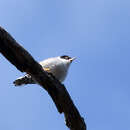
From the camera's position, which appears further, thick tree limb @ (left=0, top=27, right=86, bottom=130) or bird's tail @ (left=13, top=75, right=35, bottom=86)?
bird's tail @ (left=13, top=75, right=35, bottom=86)

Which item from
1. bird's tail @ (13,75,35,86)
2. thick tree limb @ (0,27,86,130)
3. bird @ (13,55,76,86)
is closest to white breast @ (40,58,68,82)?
bird @ (13,55,76,86)

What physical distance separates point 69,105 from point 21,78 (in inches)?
87.8

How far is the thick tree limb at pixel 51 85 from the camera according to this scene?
4121 mm

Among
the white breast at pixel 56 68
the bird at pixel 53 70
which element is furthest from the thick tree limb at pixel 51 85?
the white breast at pixel 56 68

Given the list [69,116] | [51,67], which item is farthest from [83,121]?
[51,67]

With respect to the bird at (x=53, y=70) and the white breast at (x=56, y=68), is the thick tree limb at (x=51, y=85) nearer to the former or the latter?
the bird at (x=53, y=70)

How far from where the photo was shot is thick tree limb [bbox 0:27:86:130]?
13.5ft

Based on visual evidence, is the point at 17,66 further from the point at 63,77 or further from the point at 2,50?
the point at 63,77

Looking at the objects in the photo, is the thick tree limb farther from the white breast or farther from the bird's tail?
the white breast

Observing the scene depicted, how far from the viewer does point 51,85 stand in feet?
14.6

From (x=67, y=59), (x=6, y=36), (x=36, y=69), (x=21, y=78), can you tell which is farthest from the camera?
(x=67, y=59)

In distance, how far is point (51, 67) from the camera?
6617mm

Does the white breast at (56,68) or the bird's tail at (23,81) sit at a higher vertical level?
the white breast at (56,68)

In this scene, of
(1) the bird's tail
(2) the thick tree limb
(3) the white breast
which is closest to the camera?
(2) the thick tree limb
